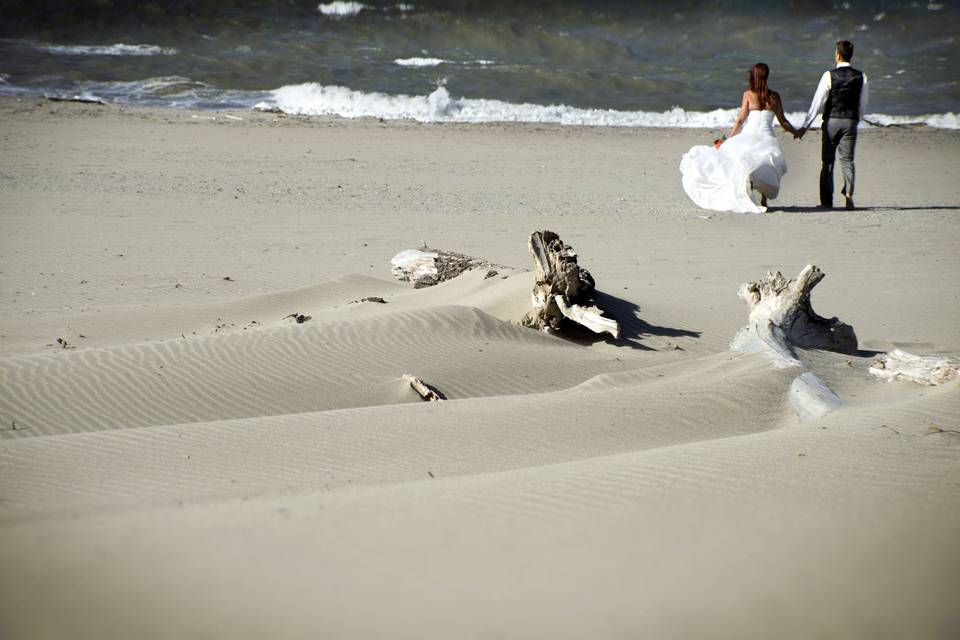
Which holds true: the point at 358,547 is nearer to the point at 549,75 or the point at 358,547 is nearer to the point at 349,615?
the point at 349,615

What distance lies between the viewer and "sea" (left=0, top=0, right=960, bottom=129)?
20656mm

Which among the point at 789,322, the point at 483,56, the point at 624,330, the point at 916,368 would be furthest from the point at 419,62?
the point at 916,368

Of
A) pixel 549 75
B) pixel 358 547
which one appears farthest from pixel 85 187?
pixel 549 75

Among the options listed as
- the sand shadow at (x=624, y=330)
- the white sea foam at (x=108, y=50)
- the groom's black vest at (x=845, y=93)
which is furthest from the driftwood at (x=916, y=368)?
the white sea foam at (x=108, y=50)

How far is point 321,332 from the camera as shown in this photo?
19.6ft

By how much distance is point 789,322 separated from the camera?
5730 mm

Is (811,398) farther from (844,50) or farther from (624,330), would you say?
(844,50)

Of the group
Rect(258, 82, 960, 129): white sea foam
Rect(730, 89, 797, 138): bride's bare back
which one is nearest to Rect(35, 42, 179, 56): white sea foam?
Rect(258, 82, 960, 129): white sea foam

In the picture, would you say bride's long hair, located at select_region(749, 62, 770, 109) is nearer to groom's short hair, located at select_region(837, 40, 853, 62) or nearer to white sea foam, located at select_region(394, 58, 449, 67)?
groom's short hair, located at select_region(837, 40, 853, 62)

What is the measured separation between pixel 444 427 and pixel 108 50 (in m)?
24.9

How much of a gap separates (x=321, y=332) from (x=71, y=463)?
2491 millimetres

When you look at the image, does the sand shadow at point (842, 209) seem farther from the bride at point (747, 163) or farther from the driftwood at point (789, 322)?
the driftwood at point (789, 322)

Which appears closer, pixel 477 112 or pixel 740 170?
pixel 740 170

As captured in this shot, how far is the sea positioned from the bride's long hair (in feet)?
28.3
